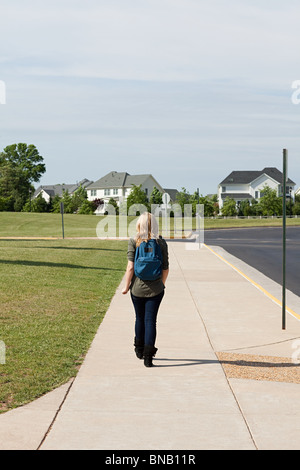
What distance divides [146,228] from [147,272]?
0.50 m

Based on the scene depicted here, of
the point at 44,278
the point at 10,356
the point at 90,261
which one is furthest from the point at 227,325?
the point at 90,261

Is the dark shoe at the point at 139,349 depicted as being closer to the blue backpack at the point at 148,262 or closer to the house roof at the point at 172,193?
the blue backpack at the point at 148,262

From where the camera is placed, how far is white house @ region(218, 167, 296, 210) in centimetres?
13638

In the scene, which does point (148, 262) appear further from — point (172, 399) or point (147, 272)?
point (172, 399)

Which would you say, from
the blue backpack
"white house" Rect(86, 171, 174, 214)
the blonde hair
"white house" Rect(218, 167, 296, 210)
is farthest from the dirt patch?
"white house" Rect(218, 167, 296, 210)

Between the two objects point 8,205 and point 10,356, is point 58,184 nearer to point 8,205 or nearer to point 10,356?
point 8,205

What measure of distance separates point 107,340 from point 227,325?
2312 mm

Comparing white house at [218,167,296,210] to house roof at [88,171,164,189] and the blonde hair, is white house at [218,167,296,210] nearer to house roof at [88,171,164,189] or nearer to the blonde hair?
house roof at [88,171,164,189]

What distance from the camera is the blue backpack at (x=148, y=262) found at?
7.32 metres

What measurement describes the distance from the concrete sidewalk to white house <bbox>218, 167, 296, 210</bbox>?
128m

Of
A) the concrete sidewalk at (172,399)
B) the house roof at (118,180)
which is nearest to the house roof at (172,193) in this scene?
the house roof at (118,180)

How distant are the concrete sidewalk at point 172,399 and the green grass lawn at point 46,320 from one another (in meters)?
0.22

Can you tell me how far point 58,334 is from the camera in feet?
29.1

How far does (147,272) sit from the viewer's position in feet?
24.0
